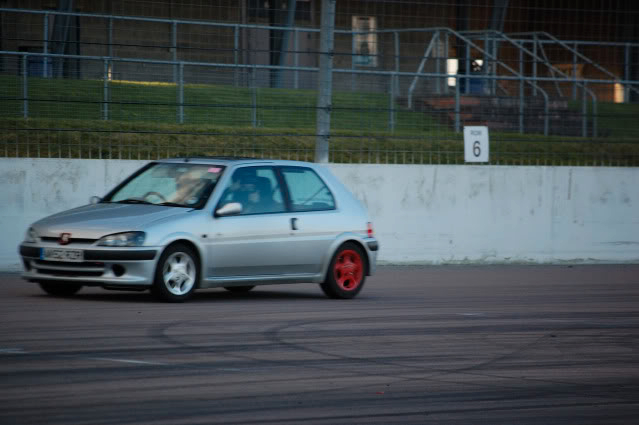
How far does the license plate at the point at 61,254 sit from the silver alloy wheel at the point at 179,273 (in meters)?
0.78

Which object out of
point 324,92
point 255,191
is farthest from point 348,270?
point 324,92

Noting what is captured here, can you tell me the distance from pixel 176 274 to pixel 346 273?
224 cm

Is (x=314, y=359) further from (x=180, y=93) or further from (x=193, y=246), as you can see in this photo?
(x=180, y=93)

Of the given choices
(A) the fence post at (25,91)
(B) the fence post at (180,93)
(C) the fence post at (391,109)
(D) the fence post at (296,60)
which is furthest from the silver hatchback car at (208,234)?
(D) the fence post at (296,60)

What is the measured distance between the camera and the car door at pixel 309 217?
469 inches

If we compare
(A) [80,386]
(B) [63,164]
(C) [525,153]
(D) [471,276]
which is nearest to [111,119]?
(B) [63,164]

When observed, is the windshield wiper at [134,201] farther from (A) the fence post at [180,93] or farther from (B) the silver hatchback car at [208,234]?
(A) the fence post at [180,93]

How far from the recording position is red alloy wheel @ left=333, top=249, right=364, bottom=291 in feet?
40.3

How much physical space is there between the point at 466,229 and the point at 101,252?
7.86 metres

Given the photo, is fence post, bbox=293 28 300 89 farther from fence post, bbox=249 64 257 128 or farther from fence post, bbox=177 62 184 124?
fence post, bbox=249 64 257 128

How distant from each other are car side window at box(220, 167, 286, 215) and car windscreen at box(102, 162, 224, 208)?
19 centimetres

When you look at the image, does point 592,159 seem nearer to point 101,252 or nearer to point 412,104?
point 412,104

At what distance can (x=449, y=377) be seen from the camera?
24.3 feet

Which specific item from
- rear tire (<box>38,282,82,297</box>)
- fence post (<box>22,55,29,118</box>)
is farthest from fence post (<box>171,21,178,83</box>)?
rear tire (<box>38,282,82,297</box>)
